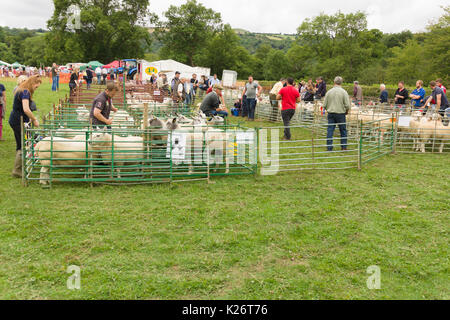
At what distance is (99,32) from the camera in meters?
55.8

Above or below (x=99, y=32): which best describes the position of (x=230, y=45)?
above

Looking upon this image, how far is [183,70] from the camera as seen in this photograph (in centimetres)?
3741

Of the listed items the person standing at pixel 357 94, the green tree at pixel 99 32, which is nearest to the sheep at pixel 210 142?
the person standing at pixel 357 94

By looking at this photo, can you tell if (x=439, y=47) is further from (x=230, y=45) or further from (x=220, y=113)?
(x=230, y=45)

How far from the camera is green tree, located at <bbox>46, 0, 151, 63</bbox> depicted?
176 feet

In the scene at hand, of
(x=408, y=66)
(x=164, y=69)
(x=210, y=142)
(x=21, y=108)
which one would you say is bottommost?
(x=210, y=142)

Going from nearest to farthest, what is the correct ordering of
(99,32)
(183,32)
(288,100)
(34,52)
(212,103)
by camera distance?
(212,103) < (288,100) < (99,32) < (183,32) < (34,52)

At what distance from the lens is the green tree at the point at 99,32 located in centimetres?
5350

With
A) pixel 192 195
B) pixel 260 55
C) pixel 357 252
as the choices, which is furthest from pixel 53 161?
pixel 260 55

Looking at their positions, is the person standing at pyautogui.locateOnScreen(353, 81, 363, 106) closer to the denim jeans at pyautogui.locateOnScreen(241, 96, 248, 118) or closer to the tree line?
the denim jeans at pyautogui.locateOnScreen(241, 96, 248, 118)

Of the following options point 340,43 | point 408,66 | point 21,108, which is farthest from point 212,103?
point 340,43

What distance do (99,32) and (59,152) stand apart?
5422cm

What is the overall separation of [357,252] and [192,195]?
10.4ft
